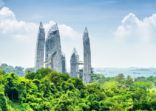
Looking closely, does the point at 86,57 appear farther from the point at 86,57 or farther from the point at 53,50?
the point at 53,50

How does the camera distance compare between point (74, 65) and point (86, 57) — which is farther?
point (86, 57)

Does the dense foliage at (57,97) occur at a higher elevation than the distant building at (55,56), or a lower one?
lower

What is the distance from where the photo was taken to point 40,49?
8725cm

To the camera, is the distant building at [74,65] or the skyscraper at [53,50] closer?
the skyscraper at [53,50]

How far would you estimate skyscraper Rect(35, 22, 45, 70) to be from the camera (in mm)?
85938

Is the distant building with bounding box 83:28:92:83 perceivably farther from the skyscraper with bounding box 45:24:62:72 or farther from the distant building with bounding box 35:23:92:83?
the skyscraper with bounding box 45:24:62:72

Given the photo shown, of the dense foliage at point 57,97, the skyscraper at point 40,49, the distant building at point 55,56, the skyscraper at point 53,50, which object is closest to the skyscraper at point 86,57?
the distant building at point 55,56

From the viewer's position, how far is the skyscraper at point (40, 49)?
85938 millimetres

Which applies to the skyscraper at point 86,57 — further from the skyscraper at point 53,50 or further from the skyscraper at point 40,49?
the skyscraper at point 40,49

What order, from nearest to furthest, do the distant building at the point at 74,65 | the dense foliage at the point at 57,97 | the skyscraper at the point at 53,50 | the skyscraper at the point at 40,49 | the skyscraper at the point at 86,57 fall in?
the dense foliage at the point at 57,97 → the skyscraper at the point at 53,50 → the skyscraper at the point at 40,49 → the skyscraper at the point at 86,57 → the distant building at the point at 74,65

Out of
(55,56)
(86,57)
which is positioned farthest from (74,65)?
(55,56)

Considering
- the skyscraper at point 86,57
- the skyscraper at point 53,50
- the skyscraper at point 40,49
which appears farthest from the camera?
the skyscraper at point 86,57

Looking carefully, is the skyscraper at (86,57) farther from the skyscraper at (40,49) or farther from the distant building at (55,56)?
the skyscraper at (40,49)

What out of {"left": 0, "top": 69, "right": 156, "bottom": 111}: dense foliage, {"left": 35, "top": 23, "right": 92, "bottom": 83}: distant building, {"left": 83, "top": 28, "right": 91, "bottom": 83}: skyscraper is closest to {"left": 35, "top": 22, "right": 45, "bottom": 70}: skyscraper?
{"left": 35, "top": 23, "right": 92, "bottom": 83}: distant building
